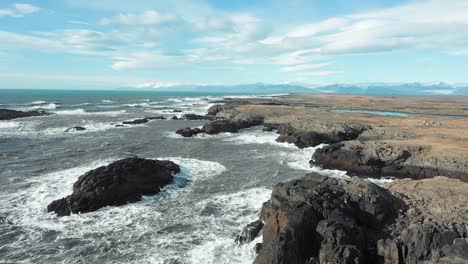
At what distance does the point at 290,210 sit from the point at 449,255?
723 cm

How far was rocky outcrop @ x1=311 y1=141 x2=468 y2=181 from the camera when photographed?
32.9 m

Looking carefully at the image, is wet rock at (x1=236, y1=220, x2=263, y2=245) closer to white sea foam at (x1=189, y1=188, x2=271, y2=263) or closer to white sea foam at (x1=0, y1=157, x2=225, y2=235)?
white sea foam at (x1=189, y1=188, x2=271, y2=263)

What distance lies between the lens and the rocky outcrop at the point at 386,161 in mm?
32906

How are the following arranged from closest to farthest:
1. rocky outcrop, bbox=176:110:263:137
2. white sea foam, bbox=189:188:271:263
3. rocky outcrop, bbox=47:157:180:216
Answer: white sea foam, bbox=189:188:271:263, rocky outcrop, bbox=47:157:180:216, rocky outcrop, bbox=176:110:263:137

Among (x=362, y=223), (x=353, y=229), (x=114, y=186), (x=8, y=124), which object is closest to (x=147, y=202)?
(x=114, y=186)

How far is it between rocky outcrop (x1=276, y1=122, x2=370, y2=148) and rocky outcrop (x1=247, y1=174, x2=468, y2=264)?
26.9m

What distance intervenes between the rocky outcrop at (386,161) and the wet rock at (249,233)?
1671 cm

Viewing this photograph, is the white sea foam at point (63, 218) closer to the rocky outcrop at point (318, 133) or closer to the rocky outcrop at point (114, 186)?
the rocky outcrop at point (114, 186)

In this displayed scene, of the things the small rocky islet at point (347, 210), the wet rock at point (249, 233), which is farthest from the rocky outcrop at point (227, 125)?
the wet rock at point (249, 233)

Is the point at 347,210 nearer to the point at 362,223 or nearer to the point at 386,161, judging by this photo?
the point at 362,223

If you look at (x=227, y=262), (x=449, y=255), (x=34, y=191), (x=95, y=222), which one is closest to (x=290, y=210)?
(x=227, y=262)

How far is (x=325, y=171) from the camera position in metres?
36.4

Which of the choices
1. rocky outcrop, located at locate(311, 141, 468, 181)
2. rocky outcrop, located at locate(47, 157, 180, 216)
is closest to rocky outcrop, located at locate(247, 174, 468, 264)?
rocky outcrop, located at locate(47, 157, 180, 216)

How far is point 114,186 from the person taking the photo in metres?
27.0
